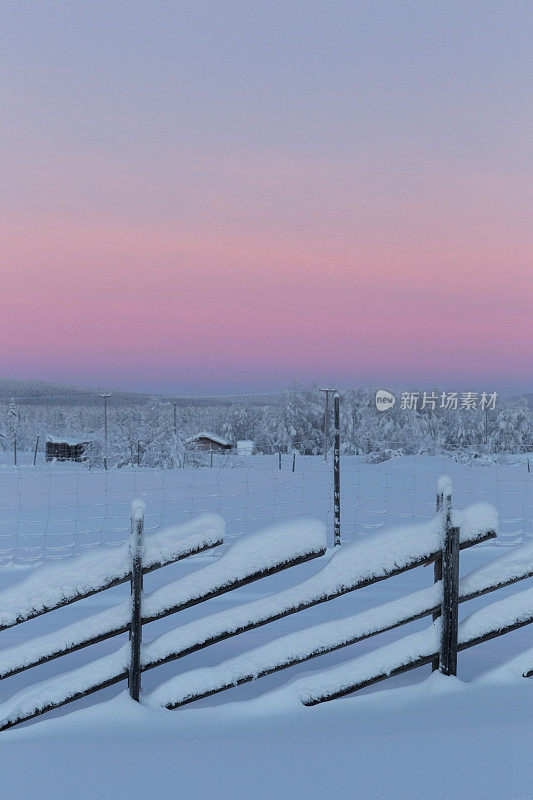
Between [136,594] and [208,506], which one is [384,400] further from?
[136,594]

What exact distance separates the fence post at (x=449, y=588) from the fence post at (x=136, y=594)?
172cm

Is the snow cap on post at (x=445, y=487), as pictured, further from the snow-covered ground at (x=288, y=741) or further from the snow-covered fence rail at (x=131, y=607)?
the snow-covered ground at (x=288, y=741)

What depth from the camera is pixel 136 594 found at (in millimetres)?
3547

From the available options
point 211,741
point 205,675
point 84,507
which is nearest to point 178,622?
point 205,675

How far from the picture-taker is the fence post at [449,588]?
3703 mm

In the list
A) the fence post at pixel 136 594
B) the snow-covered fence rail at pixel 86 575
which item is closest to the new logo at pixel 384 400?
the snow-covered fence rail at pixel 86 575

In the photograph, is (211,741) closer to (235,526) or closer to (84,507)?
(235,526)

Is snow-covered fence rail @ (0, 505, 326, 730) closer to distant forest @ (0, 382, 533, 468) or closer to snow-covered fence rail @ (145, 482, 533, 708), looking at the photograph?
snow-covered fence rail @ (145, 482, 533, 708)

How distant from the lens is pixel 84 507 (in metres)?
14.8

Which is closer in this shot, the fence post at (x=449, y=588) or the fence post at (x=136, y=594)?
the fence post at (x=136, y=594)

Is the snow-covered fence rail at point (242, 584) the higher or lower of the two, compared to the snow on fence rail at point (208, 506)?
higher

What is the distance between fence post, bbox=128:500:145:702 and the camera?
3.52m

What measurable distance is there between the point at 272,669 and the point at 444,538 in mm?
1227

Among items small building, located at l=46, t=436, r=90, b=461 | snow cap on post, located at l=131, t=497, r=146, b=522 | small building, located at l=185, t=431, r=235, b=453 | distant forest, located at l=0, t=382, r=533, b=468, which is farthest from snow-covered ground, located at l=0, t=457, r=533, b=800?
small building, located at l=185, t=431, r=235, b=453
